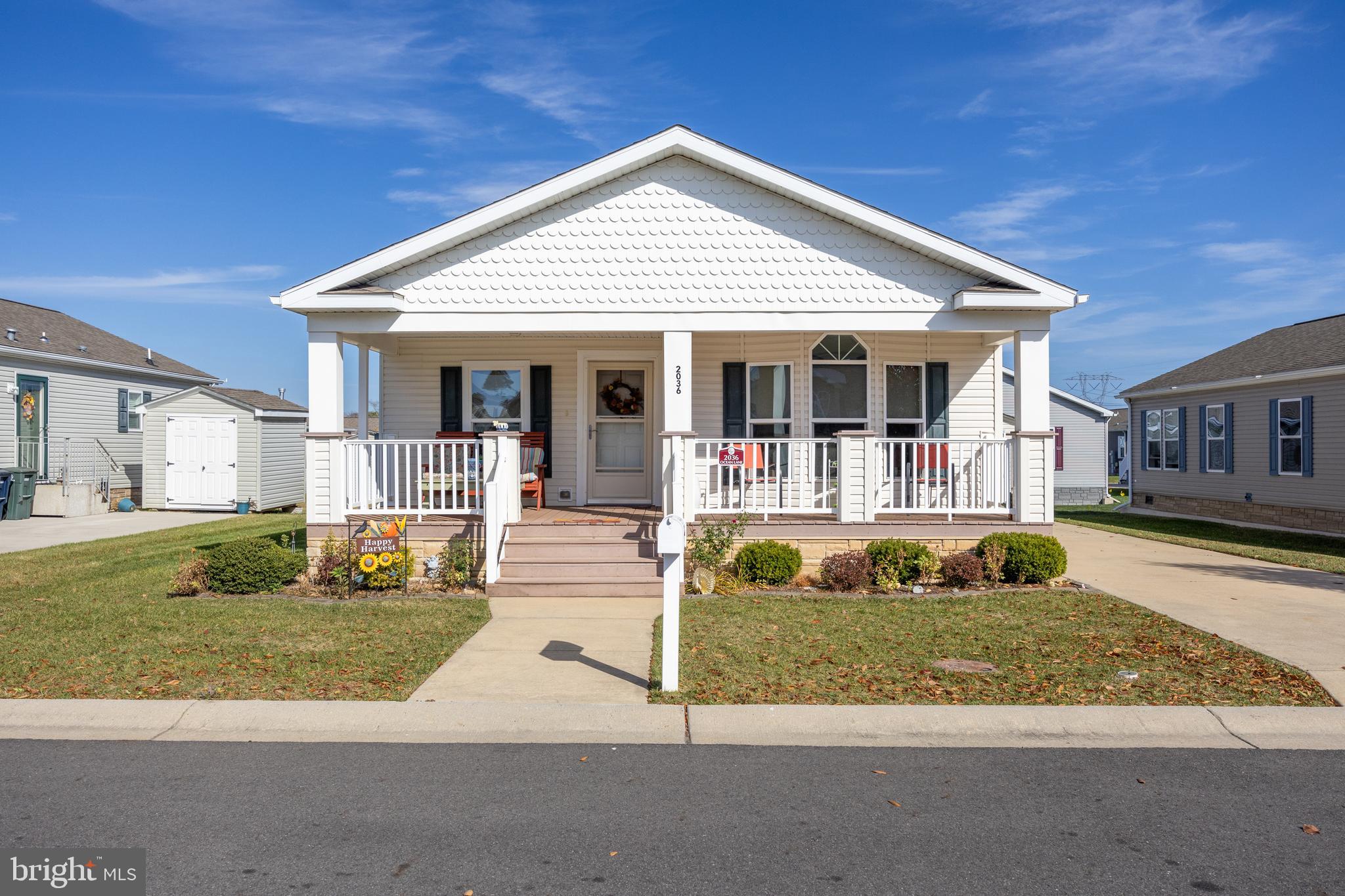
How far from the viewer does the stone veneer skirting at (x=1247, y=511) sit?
18578 millimetres

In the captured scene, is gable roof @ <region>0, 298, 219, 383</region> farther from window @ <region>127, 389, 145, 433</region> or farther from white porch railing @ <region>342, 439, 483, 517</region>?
white porch railing @ <region>342, 439, 483, 517</region>

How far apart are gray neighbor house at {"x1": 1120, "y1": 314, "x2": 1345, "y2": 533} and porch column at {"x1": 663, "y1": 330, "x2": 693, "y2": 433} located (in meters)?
13.8

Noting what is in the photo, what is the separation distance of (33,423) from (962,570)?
852 inches

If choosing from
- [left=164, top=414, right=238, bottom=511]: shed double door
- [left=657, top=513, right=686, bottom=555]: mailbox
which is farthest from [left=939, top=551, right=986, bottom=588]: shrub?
[left=164, top=414, right=238, bottom=511]: shed double door

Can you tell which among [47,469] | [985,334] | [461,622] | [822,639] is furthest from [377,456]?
[47,469]

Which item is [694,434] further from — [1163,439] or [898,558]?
[1163,439]

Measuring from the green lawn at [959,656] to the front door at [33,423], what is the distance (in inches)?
754

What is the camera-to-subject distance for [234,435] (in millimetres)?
21500

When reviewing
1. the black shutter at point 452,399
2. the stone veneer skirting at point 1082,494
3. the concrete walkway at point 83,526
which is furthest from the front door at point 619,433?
the stone veneer skirting at point 1082,494

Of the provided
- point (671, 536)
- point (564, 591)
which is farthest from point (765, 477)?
point (671, 536)

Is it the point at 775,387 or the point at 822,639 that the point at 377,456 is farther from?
the point at 822,639

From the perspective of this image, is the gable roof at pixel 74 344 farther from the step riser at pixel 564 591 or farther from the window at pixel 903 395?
the window at pixel 903 395

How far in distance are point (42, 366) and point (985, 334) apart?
70.5 ft

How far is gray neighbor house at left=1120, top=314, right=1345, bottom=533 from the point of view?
727 inches
